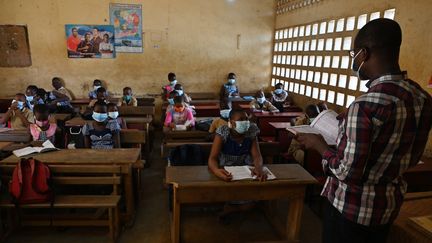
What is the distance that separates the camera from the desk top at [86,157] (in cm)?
298

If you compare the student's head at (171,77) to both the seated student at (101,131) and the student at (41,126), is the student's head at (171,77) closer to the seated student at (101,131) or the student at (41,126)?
the seated student at (101,131)

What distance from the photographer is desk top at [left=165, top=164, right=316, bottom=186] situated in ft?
7.70

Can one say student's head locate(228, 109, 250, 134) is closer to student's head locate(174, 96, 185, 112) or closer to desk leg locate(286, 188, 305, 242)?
desk leg locate(286, 188, 305, 242)

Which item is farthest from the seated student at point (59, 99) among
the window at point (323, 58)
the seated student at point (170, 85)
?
the window at point (323, 58)

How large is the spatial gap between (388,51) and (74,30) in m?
7.98

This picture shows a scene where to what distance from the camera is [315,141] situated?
1570 millimetres

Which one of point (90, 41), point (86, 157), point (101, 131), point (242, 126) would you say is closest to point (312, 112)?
point (242, 126)

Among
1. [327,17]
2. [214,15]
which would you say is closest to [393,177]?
[327,17]

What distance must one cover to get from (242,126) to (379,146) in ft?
5.39

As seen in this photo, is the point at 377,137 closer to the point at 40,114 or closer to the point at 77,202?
the point at 77,202

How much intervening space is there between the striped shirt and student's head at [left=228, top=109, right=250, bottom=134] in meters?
→ 1.42

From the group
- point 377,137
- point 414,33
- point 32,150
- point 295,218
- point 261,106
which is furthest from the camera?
point 261,106

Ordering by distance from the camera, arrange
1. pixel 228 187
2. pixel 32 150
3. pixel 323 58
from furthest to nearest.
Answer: pixel 323 58 < pixel 32 150 < pixel 228 187

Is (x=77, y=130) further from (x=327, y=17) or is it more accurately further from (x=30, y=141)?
(x=327, y=17)
